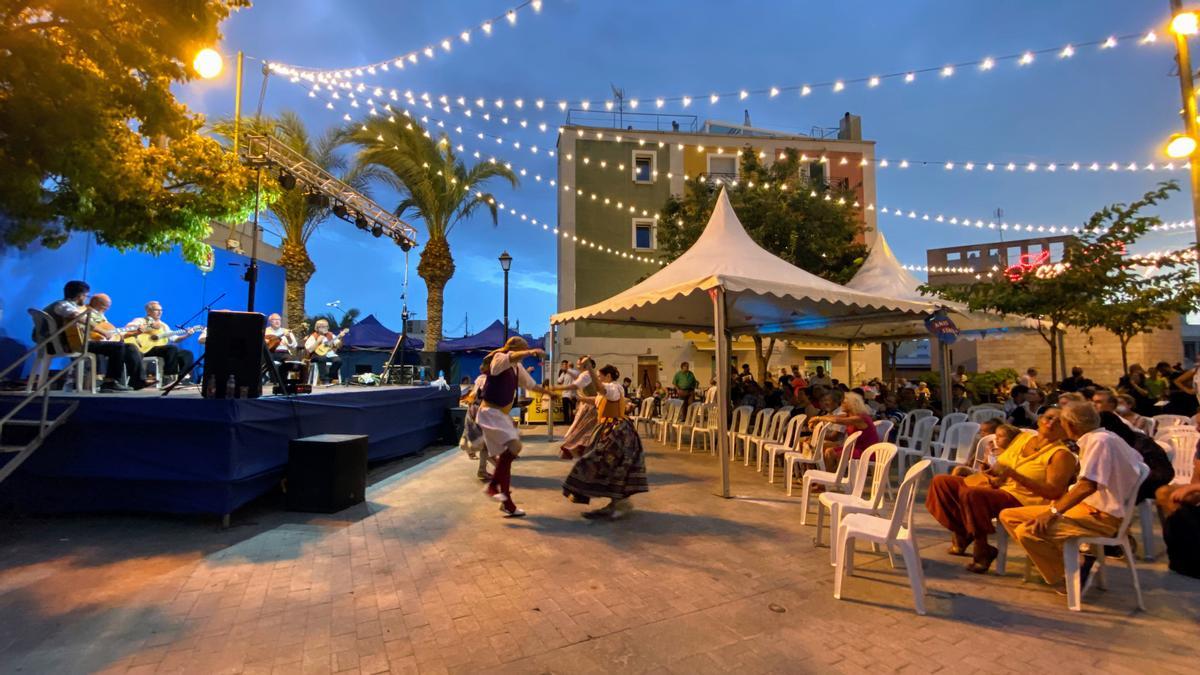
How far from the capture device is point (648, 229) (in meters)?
20.9

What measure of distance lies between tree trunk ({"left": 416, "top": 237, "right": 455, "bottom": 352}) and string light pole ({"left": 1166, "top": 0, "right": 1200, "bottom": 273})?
14.4 metres

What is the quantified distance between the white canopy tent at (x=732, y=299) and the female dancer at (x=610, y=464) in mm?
1157

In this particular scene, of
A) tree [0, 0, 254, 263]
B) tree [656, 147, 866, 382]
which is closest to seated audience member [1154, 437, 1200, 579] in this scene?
tree [656, 147, 866, 382]

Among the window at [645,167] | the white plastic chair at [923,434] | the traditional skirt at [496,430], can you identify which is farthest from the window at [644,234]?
the traditional skirt at [496,430]

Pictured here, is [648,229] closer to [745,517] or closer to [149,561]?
[745,517]

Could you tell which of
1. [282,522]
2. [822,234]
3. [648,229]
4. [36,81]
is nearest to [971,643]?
[282,522]

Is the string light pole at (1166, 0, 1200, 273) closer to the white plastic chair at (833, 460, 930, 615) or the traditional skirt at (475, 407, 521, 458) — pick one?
the white plastic chair at (833, 460, 930, 615)

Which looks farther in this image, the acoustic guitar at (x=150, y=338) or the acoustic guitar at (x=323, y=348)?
the acoustic guitar at (x=323, y=348)

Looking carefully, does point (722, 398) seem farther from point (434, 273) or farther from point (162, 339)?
point (434, 273)

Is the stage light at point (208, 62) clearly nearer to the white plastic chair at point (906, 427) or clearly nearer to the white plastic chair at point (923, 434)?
the white plastic chair at point (923, 434)

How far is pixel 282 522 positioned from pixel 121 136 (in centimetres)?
484

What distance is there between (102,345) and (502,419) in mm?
5311

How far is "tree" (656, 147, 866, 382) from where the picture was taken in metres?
13.1

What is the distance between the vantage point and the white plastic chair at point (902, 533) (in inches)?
124
